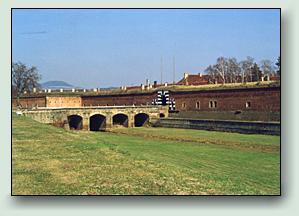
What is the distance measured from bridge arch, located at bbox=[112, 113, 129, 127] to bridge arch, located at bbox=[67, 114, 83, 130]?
270 centimetres

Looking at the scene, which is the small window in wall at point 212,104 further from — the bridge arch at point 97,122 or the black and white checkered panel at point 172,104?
the bridge arch at point 97,122

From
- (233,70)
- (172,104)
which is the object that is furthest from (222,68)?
(172,104)

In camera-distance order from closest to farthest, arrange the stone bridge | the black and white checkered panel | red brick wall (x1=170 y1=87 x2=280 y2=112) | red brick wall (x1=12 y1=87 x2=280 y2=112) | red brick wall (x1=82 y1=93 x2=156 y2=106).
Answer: red brick wall (x1=170 y1=87 x2=280 y2=112) → red brick wall (x1=12 y1=87 x2=280 y2=112) → the stone bridge → the black and white checkered panel → red brick wall (x1=82 y1=93 x2=156 y2=106)

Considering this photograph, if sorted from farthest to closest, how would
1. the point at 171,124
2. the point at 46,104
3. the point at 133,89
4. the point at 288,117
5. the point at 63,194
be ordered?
the point at 133,89, the point at 46,104, the point at 171,124, the point at 288,117, the point at 63,194

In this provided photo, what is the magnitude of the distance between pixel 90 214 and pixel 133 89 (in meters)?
28.5

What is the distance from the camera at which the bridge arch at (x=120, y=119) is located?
96.5 feet

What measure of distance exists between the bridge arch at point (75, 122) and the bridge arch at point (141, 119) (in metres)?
3.91

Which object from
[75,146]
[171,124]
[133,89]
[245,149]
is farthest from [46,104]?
[75,146]

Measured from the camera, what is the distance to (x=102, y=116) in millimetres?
29188

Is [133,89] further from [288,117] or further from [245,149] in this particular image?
[288,117]

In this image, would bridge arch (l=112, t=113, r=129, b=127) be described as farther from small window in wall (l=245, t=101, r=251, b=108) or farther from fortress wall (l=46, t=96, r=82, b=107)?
small window in wall (l=245, t=101, r=251, b=108)

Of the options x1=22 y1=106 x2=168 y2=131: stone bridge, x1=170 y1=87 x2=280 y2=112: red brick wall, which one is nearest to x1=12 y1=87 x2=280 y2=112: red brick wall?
x1=170 y1=87 x2=280 y2=112: red brick wall

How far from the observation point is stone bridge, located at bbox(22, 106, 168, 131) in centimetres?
2508

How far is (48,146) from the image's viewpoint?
8.53 meters
